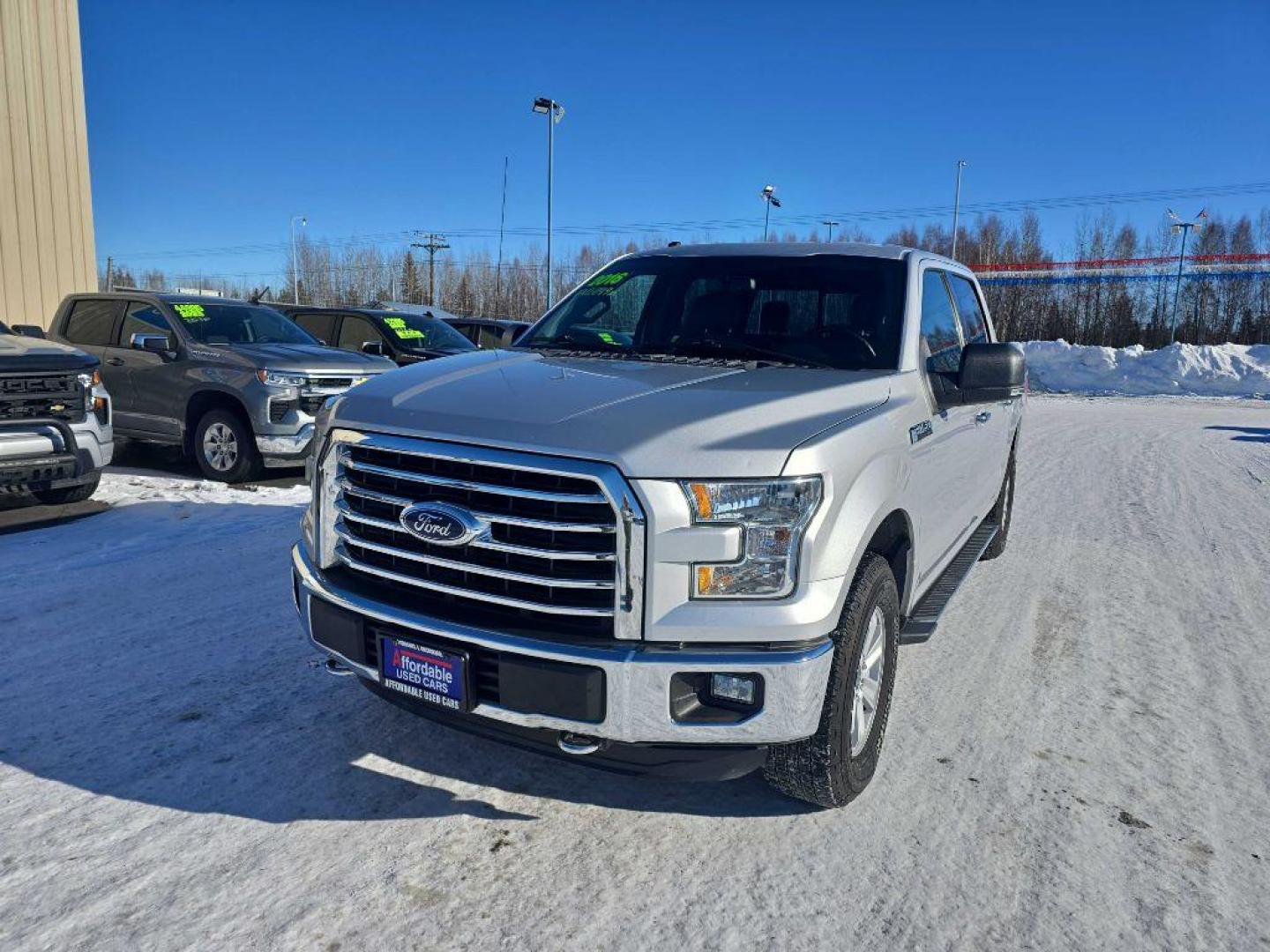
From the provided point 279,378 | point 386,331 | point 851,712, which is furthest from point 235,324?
point 851,712

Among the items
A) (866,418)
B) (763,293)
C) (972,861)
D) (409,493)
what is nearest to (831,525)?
(866,418)

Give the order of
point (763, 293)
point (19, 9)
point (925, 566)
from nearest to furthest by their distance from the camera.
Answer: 1. point (925, 566)
2. point (763, 293)
3. point (19, 9)

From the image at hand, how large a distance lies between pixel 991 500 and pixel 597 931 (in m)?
4.11

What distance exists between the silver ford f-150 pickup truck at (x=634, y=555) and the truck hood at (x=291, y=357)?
561 centimetres

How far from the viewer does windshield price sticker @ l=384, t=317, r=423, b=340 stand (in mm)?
11922

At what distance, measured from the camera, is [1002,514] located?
6227 mm

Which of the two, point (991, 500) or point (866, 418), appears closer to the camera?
point (866, 418)

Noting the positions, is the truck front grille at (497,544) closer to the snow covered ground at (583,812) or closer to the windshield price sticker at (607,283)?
the snow covered ground at (583,812)

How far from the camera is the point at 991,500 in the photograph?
5559 mm

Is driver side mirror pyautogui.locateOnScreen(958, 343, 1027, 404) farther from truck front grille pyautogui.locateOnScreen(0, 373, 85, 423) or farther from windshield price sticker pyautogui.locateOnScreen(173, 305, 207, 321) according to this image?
windshield price sticker pyautogui.locateOnScreen(173, 305, 207, 321)

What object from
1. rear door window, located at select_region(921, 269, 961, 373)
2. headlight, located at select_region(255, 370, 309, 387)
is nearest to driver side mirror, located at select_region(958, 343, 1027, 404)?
rear door window, located at select_region(921, 269, 961, 373)

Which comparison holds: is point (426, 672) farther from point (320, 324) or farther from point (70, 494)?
point (320, 324)

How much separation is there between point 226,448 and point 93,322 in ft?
8.35

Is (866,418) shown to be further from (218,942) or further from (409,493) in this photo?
(218,942)
